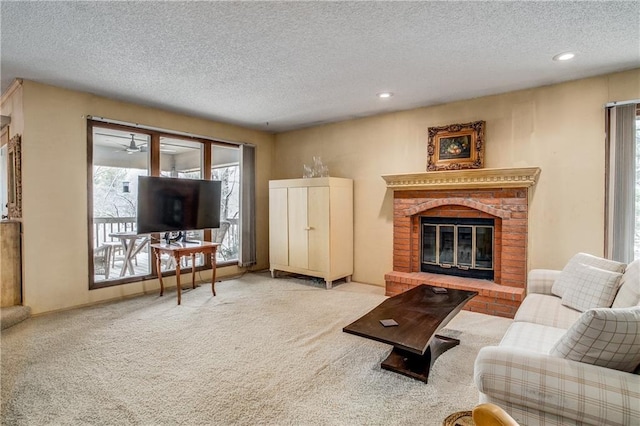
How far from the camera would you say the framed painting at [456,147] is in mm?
3924

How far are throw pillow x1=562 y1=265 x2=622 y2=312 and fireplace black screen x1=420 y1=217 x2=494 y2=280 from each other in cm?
135

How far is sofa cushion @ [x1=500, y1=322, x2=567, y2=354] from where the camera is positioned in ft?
6.14

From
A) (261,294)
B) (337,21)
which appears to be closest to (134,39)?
(337,21)

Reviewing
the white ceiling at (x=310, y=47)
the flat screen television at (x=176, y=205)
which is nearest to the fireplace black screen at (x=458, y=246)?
the white ceiling at (x=310, y=47)

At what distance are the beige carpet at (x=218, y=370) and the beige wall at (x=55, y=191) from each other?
0.34 meters

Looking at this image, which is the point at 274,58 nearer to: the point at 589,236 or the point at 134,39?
the point at 134,39

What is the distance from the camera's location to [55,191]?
3.58 metres

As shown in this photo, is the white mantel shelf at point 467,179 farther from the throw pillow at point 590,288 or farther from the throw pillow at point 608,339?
the throw pillow at point 608,339

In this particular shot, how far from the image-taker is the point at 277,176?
601 cm

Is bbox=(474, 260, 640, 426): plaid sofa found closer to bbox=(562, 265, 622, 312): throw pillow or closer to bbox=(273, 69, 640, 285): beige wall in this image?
bbox=(562, 265, 622, 312): throw pillow

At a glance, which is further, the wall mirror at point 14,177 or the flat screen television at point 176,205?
the flat screen television at point 176,205

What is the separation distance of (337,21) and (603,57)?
246 centimetres

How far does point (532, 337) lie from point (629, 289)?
2.41 ft

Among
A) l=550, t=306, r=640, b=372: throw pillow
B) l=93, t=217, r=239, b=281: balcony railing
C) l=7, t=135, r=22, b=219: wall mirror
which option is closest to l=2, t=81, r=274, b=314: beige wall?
l=7, t=135, r=22, b=219: wall mirror
